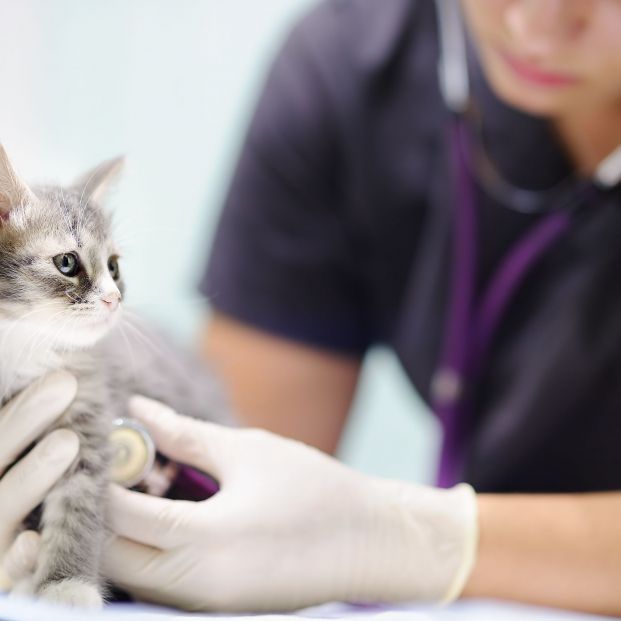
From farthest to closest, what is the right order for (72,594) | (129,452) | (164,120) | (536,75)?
(164,120), (536,75), (129,452), (72,594)

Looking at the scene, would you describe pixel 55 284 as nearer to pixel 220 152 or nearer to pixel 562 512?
pixel 562 512

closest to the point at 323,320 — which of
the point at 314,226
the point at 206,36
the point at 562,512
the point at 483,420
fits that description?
the point at 314,226

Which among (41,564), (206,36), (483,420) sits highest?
(206,36)

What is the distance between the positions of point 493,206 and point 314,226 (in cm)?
30

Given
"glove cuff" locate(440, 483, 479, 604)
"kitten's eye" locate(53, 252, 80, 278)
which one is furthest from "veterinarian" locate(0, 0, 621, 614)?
"kitten's eye" locate(53, 252, 80, 278)

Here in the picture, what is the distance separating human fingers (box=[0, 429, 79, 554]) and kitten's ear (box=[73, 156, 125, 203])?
0.69ft

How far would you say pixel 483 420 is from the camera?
1219 mm

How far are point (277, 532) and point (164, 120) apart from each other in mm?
957

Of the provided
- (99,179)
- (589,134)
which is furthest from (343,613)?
(589,134)

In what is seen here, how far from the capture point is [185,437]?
78 centimetres

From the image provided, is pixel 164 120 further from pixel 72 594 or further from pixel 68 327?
pixel 72 594

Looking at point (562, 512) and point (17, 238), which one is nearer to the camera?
point (17, 238)

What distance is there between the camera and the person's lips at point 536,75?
992mm

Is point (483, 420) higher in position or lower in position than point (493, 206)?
lower
